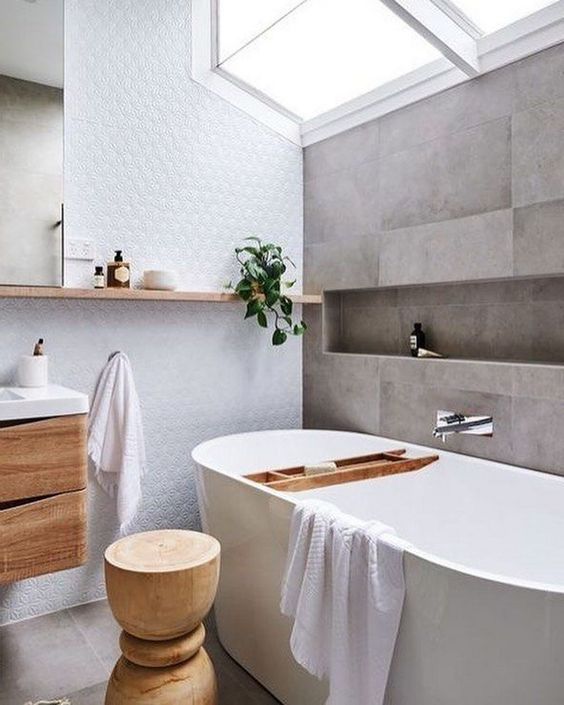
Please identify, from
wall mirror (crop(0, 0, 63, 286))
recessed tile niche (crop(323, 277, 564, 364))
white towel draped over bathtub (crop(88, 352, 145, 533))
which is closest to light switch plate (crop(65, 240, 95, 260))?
wall mirror (crop(0, 0, 63, 286))

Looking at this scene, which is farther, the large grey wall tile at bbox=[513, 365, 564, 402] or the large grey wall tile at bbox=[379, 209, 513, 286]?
the large grey wall tile at bbox=[379, 209, 513, 286]

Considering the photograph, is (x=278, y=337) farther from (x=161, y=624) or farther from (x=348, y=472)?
(x=161, y=624)

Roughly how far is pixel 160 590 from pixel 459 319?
179 cm

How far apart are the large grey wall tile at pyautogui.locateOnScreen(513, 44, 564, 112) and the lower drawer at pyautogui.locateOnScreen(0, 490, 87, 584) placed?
2.21 meters

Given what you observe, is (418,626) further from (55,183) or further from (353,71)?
(353,71)

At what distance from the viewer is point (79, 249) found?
2.61 meters

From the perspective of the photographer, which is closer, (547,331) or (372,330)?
(547,331)

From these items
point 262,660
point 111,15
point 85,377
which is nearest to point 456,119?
point 111,15

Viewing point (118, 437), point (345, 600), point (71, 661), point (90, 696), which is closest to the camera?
point (345, 600)

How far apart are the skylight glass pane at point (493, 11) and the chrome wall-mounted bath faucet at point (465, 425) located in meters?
1.57

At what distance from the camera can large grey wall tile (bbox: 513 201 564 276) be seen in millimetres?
2215

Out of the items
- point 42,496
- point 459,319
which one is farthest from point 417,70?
point 42,496

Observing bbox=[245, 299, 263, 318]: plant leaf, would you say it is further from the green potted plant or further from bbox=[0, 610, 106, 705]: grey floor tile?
bbox=[0, 610, 106, 705]: grey floor tile

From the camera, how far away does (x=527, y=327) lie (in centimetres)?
251
